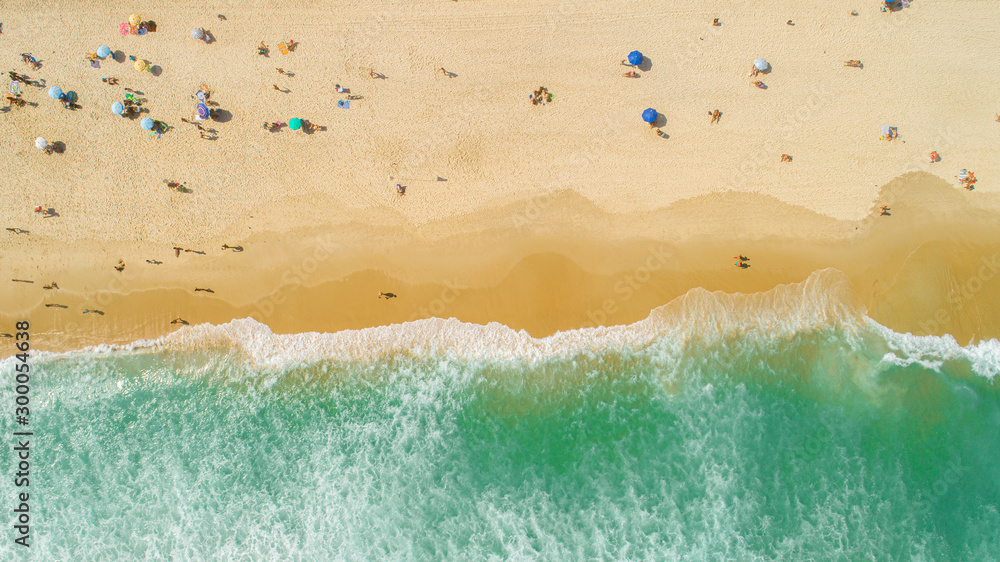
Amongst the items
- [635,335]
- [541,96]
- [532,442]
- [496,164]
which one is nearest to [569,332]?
[635,335]

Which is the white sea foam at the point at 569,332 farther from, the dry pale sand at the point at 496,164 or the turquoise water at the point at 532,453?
the dry pale sand at the point at 496,164

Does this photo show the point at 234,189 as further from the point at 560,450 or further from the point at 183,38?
the point at 560,450

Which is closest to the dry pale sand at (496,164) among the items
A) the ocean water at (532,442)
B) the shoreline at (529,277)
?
the shoreline at (529,277)

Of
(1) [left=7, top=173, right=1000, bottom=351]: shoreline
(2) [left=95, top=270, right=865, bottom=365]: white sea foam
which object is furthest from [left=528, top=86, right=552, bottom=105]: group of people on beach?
(2) [left=95, top=270, right=865, bottom=365]: white sea foam

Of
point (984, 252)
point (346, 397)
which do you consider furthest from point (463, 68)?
point (984, 252)

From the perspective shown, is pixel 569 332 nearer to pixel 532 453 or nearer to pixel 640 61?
pixel 532 453
